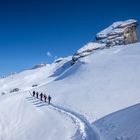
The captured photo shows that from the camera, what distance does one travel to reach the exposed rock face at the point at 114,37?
344 ft

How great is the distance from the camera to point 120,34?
10812 cm

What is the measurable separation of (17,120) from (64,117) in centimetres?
773

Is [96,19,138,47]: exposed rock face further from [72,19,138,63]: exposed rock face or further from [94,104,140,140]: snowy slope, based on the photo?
[94,104,140,140]: snowy slope

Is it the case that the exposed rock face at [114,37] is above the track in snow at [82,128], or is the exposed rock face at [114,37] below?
above

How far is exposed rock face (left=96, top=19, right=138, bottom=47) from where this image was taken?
106675mm

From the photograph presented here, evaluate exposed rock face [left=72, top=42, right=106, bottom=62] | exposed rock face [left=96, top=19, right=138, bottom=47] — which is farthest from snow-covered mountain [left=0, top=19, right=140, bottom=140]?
exposed rock face [left=96, top=19, right=138, bottom=47]

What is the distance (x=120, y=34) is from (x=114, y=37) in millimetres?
2820

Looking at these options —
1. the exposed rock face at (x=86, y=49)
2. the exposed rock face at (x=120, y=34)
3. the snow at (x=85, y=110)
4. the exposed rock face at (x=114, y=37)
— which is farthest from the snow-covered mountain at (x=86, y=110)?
the exposed rock face at (x=120, y=34)

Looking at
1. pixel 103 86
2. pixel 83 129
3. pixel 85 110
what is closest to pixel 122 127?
pixel 83 129

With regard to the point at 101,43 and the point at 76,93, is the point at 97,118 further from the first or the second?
the point at 101,43

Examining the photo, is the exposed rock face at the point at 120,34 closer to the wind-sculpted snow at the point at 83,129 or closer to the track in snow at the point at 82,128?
the track in snow at the point at 82,128

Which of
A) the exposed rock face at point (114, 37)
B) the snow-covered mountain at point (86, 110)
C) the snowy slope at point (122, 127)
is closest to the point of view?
the snowy slope at point (122, 127)

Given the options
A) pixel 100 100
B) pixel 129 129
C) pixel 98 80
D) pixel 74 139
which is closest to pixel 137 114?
pixel 129 129

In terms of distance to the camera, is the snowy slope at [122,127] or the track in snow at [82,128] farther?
the track in snow at [82,128]
